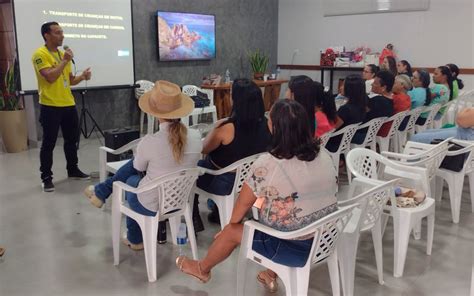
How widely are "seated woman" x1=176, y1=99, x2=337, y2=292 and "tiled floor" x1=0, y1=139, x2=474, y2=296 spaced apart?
608mm

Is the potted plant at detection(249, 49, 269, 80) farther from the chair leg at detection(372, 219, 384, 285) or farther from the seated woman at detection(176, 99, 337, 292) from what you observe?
the seated woman at detection(176, 99, 337, 292)

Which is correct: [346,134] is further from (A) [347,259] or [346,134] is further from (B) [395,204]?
(A) [347,259]

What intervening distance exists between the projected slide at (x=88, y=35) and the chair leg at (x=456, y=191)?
4902 millimetres

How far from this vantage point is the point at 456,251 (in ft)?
9.88

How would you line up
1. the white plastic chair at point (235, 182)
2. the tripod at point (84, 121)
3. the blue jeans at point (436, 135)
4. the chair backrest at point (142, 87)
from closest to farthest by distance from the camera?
1. the white plastic chair at point (235, 182)
2. the blue jeans at point (436, 135)
3. the tripod at point (84, 121)
4. the chair backrest at point (142, 87)

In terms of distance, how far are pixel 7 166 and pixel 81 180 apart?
3.70ft

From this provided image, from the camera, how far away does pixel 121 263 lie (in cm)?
284

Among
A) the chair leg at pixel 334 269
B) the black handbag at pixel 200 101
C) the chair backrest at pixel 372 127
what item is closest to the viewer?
the chair leg at pixel 334 269

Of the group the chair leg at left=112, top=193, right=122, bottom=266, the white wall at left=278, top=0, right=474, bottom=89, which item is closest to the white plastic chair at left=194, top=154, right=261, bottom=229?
the chair leg at left=112, top=193, right=122, bottom=266

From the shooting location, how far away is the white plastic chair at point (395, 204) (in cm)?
265

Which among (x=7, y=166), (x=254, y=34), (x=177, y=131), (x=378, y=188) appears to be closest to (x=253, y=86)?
(x=177, y=131)

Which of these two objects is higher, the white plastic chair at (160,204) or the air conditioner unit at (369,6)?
the air conditioner unit at (369,6)

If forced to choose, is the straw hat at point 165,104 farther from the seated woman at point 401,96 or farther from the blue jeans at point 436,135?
the seated woman at point 401,96

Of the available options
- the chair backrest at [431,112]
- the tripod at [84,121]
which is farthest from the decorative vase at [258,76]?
the chair backrest at [431,112]
